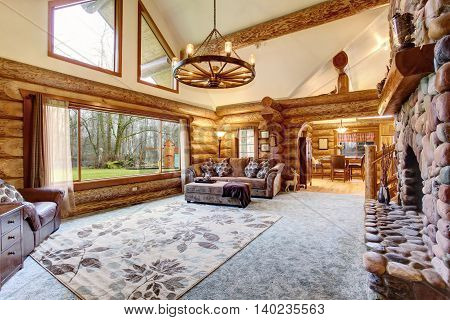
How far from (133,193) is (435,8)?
18.1 feet

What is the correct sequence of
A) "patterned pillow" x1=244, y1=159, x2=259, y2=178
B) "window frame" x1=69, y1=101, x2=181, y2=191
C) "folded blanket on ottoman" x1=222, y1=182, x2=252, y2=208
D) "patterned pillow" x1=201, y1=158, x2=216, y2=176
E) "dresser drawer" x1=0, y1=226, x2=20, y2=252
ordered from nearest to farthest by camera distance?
1. "dresser drawer" x1=0, y1=226, x2=20, y2=252
2. "window frame" x1=69, y1=101, x2=181, y2=191
3. "folded blanket on ottoman" x1=222, y1=182, x2=252, y2=208
4. "patterned pillow" x1=244, y1=159, x2=259, y2=178
5. "patterned pillow" x1=201, y1=158, x2=216, y2=176

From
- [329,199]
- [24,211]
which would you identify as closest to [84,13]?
[24,211]

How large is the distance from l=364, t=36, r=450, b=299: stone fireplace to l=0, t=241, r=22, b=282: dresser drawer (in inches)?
119

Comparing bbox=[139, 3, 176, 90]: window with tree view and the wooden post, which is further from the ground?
bbox=[139, 3, 176, 90]: window with tree view

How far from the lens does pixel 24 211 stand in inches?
102

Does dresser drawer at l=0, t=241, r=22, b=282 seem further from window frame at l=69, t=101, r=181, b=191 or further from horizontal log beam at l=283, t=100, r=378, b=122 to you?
horizontal log beam at l=283, t=100, r=378, b=122

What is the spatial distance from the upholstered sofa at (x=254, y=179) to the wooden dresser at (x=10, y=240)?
166 inches

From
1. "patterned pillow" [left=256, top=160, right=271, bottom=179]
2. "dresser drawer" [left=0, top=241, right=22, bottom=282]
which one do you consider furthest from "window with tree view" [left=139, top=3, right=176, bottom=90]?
"dresser drawer" [left=0, top=241, right=22, bottom=282]

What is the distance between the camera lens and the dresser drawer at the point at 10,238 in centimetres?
213

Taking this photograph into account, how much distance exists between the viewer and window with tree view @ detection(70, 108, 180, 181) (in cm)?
699

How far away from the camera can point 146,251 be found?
8.90ft

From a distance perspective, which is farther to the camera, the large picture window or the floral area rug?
the large picture window

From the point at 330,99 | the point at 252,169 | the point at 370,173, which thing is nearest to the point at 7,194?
the point at 252,169
